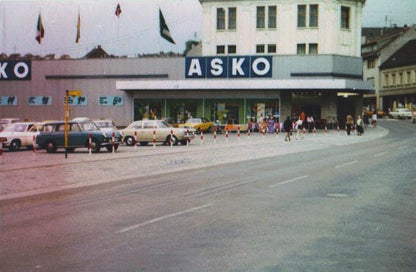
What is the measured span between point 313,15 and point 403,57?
38.2 meters

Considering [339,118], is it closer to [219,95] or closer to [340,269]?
[219,95]

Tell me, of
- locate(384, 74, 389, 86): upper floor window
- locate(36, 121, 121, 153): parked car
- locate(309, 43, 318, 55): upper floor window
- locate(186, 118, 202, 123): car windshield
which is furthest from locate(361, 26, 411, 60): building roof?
locate(36, 121, 121, 153): parked car

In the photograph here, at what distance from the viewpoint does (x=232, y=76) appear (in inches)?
2309

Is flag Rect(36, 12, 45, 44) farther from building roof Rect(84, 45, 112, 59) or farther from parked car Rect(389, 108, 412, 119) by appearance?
building roof Rect(84, 45, 112, 59)

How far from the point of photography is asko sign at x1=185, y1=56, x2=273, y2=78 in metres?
58.0

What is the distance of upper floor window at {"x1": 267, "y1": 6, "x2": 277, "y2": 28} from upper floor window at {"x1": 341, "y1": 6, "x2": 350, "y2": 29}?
269 inches

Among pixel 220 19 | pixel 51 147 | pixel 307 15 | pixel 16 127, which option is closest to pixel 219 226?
pixel 51 147

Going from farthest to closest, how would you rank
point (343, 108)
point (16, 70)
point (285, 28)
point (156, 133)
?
point (285, 28)
point (16, 70)
point (343, 108)
point (156, 133)

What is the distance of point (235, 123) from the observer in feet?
192

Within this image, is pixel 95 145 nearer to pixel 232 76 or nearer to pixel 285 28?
pixel 232 76

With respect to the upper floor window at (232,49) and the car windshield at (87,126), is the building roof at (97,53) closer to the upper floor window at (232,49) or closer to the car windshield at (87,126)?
the upper floor window at (232,49)

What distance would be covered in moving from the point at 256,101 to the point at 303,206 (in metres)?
45.9

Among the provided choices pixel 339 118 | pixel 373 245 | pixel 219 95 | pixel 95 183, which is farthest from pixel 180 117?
pixel 373 245

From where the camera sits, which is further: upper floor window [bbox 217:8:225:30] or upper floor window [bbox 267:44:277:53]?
upper floor window [bbox 217:8:225:30]
